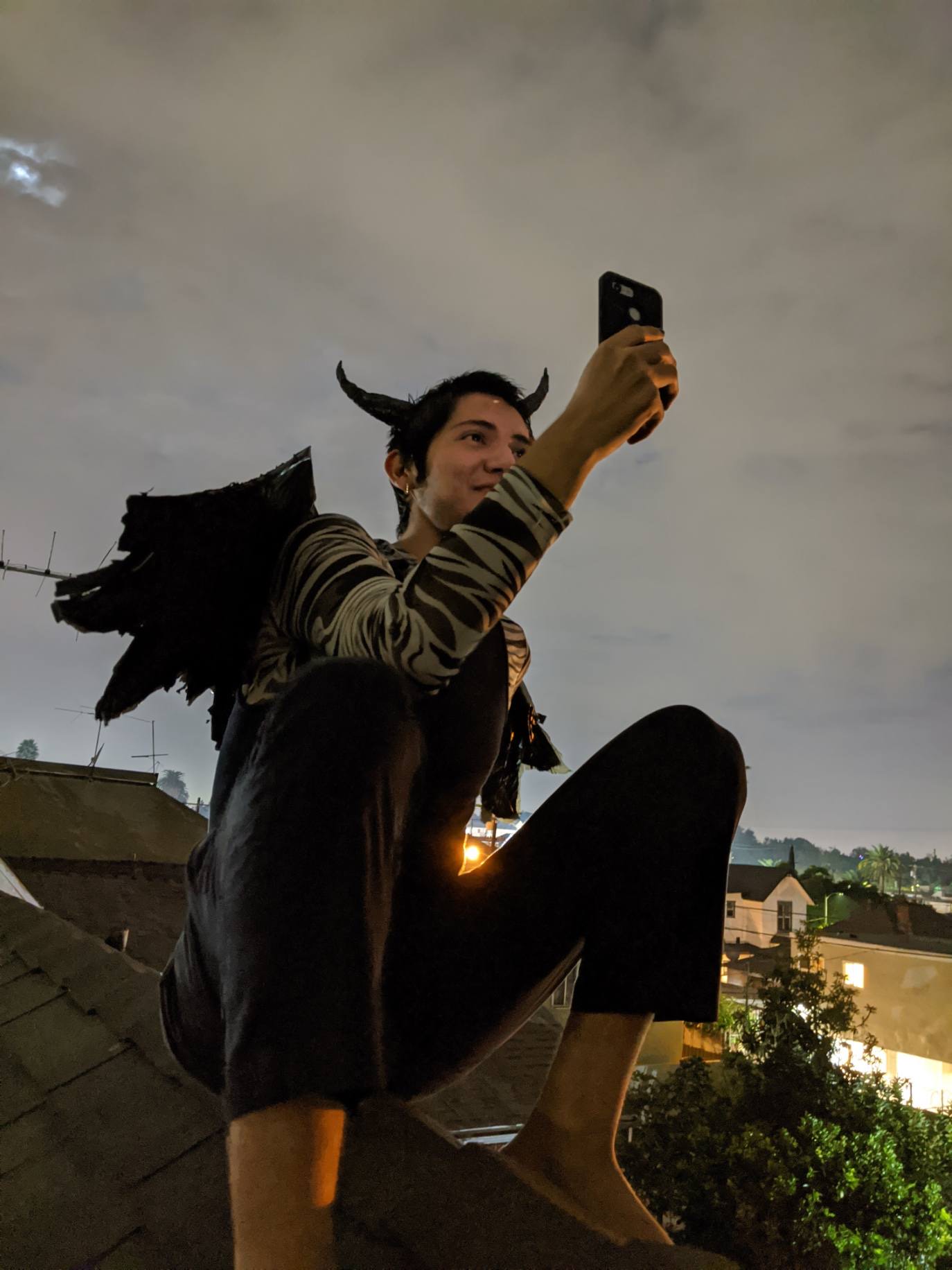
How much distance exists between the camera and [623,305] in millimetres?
1599

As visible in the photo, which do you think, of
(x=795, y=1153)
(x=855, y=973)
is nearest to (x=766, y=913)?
(x=855, y=973)

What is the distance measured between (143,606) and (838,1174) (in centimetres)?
1459

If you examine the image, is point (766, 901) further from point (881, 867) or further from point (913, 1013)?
point (881, 867)

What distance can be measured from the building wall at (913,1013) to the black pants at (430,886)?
21865 millimetres

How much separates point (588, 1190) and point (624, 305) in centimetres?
155

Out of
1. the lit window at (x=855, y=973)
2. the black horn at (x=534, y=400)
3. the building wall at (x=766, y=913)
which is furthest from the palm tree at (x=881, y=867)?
the black horn at (x=534, y=400)

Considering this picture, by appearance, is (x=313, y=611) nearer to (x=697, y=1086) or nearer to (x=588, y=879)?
(x=588, y=879)

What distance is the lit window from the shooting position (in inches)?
899

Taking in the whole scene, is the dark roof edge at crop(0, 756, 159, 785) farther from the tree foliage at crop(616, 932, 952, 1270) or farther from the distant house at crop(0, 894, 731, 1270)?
the distant house at crop(0, 894, 731, 1270)

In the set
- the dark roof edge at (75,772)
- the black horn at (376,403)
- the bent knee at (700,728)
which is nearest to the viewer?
the bent knee at (700,728)

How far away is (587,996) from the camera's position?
1461mm

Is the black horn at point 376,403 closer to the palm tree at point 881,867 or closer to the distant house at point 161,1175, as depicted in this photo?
the distant house at point 161,1175

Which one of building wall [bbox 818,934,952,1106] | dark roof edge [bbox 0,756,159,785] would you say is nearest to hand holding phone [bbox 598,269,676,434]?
dark roof edge [bbox 0,756,159,785]

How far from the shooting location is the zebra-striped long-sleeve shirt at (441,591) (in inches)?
48.6
